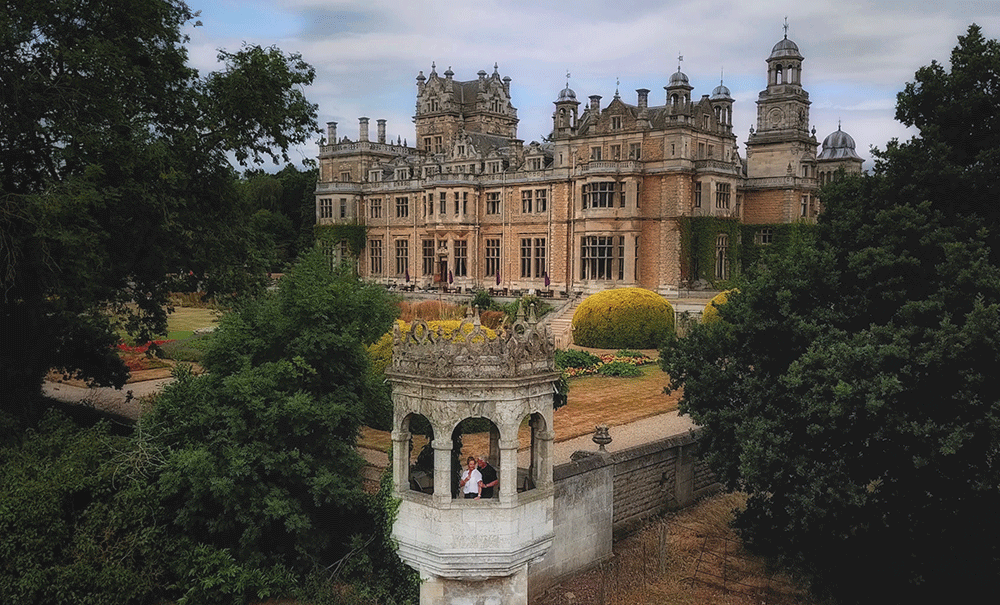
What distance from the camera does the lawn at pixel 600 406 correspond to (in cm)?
1839

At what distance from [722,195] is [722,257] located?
313 centimetres

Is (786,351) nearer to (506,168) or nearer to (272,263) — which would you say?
(272,263)

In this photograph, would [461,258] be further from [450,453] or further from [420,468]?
[450,453]

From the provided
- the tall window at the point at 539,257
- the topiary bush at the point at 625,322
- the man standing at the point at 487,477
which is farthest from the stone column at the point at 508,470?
the tall window at the point at 539,257

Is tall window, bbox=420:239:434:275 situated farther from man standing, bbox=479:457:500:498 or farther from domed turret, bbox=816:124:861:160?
man standing, bbox=479:457:500:498

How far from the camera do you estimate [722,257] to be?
4144cm

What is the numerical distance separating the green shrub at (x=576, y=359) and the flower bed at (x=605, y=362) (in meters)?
0.22

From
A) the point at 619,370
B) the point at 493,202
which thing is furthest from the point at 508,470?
the point at 493,202

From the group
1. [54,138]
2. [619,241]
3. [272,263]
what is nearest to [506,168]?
[619,241]

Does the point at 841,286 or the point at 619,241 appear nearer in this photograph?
the point at 841,286

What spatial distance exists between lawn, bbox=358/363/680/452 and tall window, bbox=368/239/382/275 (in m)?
29.4

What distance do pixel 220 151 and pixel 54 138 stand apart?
2993 mm

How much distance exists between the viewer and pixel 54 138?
14.8 metres

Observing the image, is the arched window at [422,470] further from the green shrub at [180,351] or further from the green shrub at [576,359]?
the green shrub at [180,351]
